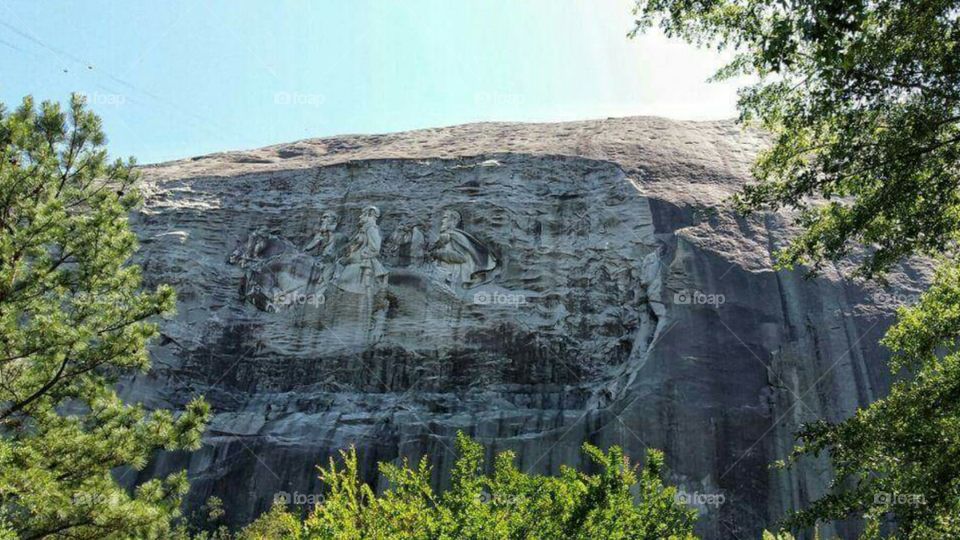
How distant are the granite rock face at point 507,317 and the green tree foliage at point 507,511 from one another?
7.62 meters

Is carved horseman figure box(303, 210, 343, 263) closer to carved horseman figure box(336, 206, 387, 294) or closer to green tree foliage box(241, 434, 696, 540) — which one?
carved horseman figure box(336, 206, 387, 294)

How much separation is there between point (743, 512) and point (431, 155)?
1486 centimetres

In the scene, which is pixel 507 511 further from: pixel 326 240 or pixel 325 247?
pixel 326 240

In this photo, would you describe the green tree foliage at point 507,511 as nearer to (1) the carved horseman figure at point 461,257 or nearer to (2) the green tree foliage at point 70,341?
(2) the green tree foliage at point 70,341

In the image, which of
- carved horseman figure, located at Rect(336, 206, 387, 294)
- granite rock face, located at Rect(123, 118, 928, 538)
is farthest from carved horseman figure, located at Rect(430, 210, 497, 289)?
carved horseman figure, located at Rect(336, 206, 387, 294)

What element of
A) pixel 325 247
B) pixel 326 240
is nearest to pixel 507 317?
pixel 325 247

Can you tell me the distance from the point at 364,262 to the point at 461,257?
2.77 meters

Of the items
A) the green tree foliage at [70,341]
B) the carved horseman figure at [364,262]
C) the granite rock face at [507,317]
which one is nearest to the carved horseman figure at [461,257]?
the granite rock face at [507,317]

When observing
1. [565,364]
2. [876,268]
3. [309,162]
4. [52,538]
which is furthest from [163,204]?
[876,268]

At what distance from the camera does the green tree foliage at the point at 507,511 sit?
23.6 feet

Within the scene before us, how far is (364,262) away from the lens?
22156mm

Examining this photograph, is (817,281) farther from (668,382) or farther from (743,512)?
(743,512)

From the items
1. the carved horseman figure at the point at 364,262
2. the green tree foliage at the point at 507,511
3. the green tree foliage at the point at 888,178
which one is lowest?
the green tree foliage at the point at 507,511

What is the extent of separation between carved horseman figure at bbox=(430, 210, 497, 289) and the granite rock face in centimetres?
9
